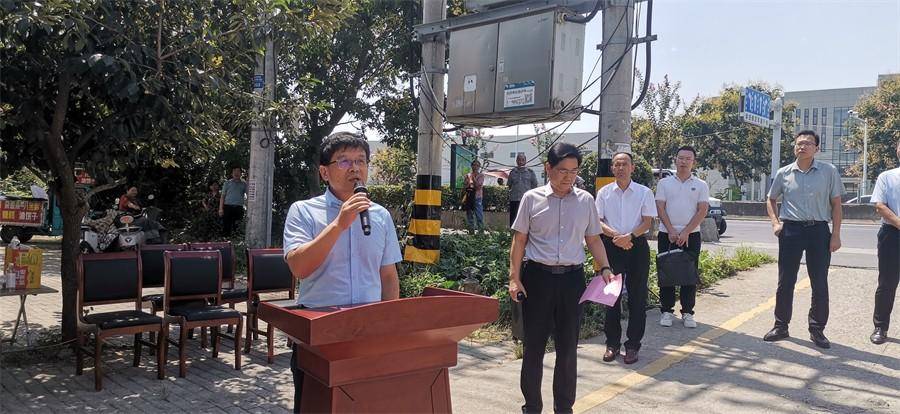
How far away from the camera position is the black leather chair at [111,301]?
15.1ft

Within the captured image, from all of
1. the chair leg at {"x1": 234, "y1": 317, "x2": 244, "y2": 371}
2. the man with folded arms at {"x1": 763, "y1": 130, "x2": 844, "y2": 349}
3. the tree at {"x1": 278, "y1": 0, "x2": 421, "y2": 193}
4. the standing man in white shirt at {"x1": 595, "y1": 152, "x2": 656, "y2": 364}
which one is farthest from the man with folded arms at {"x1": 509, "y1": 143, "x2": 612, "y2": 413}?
the tree at {"x1": 278, "y1": 0, "x2": 421, "y2": 193}

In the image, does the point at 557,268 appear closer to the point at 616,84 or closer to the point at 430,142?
the point at 616,84

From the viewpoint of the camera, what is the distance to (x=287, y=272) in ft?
19.7

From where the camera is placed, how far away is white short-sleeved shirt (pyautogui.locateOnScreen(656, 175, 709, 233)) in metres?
6.08

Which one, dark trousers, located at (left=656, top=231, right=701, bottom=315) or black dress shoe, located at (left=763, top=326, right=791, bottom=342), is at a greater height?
dark trousers, located at (left=656, top=231, right=701, bottom=315)

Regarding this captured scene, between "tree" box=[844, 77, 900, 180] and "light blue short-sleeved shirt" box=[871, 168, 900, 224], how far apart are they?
3254 cm

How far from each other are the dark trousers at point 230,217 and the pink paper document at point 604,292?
1008 centimetres

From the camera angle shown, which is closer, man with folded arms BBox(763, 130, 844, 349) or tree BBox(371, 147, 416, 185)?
man with folded arms BBox(763, 130, 844, 349)

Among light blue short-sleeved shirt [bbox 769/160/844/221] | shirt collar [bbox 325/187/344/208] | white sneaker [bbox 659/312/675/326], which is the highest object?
light blue short-sleeved shirt [bbox 769/160/844/221]

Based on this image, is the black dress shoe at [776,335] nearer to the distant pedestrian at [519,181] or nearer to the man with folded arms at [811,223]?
the man with folded arms at [811,223]

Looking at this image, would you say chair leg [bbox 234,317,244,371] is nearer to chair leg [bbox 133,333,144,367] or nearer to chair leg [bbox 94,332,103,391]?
chair leg [bbox 133,333,144,367]

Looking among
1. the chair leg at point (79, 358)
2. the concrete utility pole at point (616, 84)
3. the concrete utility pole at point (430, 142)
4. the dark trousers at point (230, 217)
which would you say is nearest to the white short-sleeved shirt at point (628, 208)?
the concrete utility pole at point (616, 84)

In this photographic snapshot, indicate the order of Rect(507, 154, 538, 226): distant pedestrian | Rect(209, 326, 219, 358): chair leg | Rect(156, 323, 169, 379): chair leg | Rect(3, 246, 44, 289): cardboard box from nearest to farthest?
Rect(156, 323, 169, 379): chair leg
Rect(3, 246, 44, 289): cardboard box
Rect(209, 326, 219, 358): chair leg
Rect(507, 154, 538, 226): distant pedestrian

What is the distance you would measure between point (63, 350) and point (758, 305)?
7.06m
